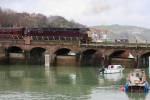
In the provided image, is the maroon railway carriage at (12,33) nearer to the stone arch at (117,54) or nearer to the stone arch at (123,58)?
the stone arch at (117,54)

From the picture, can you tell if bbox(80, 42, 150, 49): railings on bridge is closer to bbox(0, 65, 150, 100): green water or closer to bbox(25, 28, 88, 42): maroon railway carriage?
bbox(0, 65, 150, 100): green water

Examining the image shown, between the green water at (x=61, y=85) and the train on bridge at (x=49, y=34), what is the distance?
22305 millimetres

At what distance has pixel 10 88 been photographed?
8788 centimetres

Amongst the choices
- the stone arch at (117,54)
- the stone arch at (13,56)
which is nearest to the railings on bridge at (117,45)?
the stone arch at (117,54)

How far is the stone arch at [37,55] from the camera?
149375mm

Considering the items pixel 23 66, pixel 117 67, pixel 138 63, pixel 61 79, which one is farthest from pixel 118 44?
pixel 61 79

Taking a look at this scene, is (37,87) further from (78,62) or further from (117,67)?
(78,62)

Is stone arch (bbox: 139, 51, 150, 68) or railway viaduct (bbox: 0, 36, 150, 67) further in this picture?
railway viaduct (bbox: 0, 36, 150, 67)

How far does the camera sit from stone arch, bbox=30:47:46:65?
5881 inches

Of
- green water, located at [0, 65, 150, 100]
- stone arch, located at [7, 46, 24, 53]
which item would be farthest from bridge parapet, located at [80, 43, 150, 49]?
stone arch, located at [7, 46, 24, 53]

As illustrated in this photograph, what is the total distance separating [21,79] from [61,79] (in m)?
7.89

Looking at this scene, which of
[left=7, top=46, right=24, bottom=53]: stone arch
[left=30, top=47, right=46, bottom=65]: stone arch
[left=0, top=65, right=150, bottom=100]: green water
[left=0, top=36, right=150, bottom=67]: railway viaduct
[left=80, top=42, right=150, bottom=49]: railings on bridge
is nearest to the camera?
[left=0, top=65, right=150, bottom=100]: green water

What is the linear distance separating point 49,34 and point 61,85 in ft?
210

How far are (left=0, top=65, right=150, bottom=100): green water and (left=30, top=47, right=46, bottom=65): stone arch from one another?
18.8 metres
